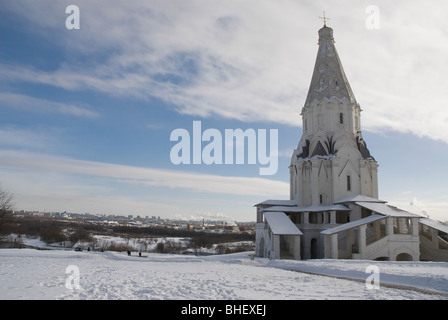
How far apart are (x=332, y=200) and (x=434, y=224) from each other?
26.7ft

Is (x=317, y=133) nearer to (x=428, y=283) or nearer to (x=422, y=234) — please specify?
(x=422, y=234)

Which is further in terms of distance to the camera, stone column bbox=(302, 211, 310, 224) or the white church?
stone column bbox=(302, 211, 310, 224)

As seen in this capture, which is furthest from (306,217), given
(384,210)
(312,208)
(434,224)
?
(434,224)

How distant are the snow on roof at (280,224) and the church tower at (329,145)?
3.87m

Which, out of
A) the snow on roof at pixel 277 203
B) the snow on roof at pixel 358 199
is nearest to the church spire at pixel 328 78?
the snow on roof at pixel 358 199

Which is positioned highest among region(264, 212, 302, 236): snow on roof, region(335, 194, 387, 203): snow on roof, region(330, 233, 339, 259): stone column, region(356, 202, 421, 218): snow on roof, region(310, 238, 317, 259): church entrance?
region(335, 194, 387, 203): snow on roof

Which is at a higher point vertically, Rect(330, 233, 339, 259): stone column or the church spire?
the church spire

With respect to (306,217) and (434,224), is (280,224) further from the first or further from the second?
(434,224)

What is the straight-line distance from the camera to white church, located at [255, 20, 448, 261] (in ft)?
82.1

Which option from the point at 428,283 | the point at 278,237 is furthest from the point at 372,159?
the point at 428,283

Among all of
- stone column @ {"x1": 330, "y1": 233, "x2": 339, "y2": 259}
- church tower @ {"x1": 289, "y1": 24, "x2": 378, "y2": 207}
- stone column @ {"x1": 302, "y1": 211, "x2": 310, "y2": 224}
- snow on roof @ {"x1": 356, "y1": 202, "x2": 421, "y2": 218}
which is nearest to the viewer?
stone column @ {"x1": 330, "y1": 233, "x2": 339, "y2": 259}

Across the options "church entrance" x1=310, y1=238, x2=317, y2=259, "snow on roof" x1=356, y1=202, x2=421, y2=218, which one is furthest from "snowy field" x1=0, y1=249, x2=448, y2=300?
"church entrance" x1=310, y1=238, x2=317, y2=259

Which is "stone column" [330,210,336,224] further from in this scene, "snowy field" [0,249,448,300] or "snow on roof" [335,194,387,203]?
"snowy field" [0,249,448,300]
